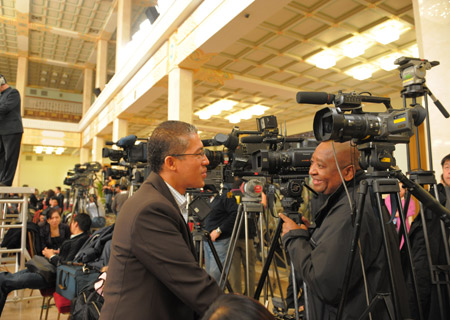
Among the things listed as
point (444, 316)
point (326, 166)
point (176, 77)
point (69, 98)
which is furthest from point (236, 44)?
point (69, 98)

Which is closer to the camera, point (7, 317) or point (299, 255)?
point (299, 255)

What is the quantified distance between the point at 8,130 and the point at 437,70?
169 inches

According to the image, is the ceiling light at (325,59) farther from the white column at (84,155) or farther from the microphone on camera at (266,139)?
the white column at (84,155)

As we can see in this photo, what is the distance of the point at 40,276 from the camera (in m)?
2.82

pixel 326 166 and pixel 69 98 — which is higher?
pixel 69 98

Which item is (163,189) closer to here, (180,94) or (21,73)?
(180,94)

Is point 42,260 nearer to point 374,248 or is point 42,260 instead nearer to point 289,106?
point 374,248

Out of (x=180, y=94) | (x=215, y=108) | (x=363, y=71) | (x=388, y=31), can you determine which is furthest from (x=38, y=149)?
(x=388, y=31)

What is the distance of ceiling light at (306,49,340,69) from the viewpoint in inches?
259

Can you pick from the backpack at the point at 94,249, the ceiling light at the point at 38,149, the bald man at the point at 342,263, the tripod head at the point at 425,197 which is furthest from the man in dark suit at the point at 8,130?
the ceiling light at the point at 38,149

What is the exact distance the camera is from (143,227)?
107cm

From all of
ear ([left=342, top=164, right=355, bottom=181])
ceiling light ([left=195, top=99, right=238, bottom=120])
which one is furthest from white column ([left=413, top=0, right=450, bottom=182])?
ceiling light ([left=195, top=99, right=238, bottom=120])

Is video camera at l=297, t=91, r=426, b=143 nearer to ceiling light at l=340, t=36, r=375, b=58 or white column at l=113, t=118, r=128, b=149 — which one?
ceiling light at l=340, t=36, r=375, b=58

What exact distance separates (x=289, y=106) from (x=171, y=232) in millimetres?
9173
